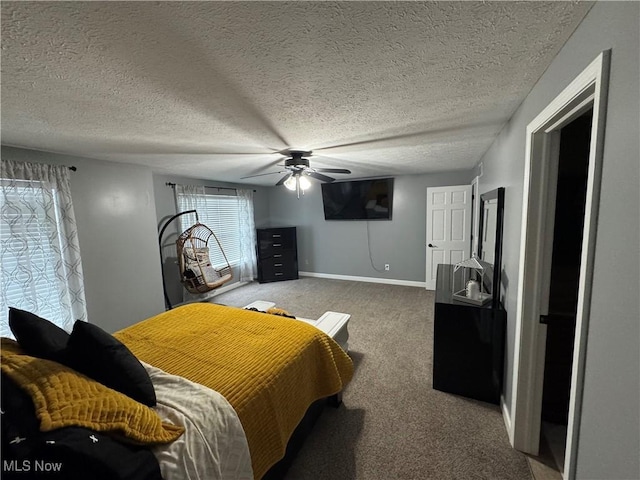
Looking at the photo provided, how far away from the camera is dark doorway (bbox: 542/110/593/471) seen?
1633 mm

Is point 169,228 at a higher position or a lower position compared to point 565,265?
higher

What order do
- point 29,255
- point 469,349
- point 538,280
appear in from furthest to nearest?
1. point 29,255
2. point 469,349
3. point 538,280

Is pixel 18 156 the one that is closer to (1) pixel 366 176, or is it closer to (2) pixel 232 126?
(2) pixel 232 126

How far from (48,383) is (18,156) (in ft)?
8.64

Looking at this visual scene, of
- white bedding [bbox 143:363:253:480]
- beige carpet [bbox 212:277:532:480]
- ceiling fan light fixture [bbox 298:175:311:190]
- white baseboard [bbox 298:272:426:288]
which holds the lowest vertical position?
beige carpet [bbox 212:277:532:480]

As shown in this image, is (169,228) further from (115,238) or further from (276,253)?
(276,253)

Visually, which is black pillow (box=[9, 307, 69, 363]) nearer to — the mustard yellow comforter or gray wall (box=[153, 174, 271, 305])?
the mustard yellow comforter

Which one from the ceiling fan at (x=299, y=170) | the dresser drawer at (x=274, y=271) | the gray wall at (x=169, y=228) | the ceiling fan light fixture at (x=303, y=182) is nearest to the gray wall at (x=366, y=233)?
the dresser drawer at (x=274, y=271)

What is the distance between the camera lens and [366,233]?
543cm

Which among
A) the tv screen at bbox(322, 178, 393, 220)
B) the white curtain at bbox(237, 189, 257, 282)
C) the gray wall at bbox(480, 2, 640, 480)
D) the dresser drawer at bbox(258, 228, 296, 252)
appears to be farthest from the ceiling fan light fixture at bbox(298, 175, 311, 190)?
the white curtain at bbox(237, 189, 257, 282)

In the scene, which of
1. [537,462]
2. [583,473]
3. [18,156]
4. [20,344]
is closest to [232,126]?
[20,344]

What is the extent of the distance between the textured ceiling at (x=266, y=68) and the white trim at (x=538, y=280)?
0.82 ft

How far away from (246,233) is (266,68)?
4.70 m

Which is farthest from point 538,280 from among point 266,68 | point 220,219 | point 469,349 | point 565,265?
point 220,219
